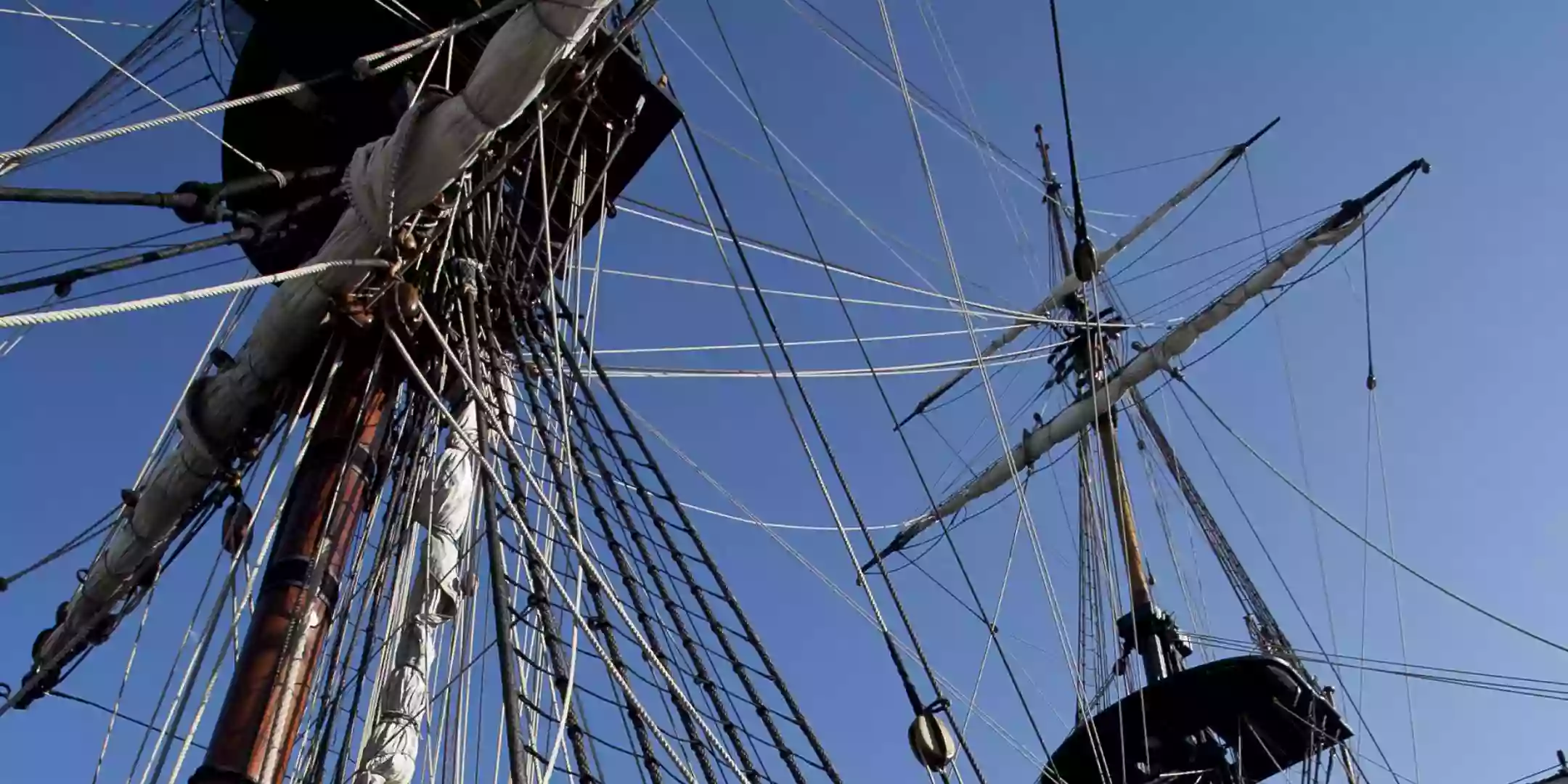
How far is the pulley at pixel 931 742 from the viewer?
4.28m

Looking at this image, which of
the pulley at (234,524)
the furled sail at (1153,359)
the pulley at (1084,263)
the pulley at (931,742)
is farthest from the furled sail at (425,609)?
the furled sail at (1153,359)

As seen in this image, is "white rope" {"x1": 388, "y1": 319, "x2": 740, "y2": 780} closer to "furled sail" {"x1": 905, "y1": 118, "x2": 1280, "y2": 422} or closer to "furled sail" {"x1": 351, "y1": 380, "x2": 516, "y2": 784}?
"furled sail" {"x1": 351, "y1": 380, "x2": 516, "y2": 784}

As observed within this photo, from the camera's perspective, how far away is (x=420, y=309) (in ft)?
17.9

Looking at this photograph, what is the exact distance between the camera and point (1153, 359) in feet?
47.7

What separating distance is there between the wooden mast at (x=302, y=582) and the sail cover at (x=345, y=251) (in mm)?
322

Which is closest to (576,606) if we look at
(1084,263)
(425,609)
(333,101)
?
(425,609)

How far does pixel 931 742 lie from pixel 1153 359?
36.3 feet

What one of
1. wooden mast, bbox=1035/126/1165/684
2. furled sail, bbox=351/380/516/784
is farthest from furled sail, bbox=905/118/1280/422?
furled sail, bbox=351/380/516/784

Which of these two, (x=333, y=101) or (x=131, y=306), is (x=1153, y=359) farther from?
(x=131, y=306)

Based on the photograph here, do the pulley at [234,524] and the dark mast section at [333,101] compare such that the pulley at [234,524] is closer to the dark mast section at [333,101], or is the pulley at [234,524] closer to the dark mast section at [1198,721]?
the dark mast section at [333,101]

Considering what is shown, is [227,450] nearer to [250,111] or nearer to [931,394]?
[250,111]

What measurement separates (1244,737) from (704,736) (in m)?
8.54

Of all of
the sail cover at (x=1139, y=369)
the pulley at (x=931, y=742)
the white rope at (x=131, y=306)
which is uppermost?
the sail cover at (x=1139, y=369)

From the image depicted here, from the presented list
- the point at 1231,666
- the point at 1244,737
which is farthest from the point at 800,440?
the point at 1244,737
